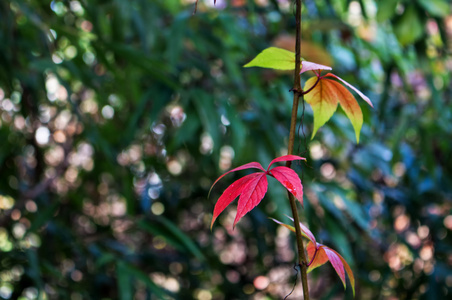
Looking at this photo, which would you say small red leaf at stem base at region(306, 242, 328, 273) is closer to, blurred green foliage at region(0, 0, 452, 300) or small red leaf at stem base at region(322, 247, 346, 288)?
small red leaf at stem base at region(322, 247, 346, 288)

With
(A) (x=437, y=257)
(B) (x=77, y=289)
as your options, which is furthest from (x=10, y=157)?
(A) (x=437, y=257)

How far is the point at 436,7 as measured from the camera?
2.09 ft

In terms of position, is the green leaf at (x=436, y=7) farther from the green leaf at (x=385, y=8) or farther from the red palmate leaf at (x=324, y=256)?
the red palmate leaf at (x=324, y=256)

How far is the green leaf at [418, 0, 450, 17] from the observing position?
635mm

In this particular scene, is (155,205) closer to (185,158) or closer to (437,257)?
(185,158)

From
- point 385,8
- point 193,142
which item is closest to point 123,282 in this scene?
point 193,142

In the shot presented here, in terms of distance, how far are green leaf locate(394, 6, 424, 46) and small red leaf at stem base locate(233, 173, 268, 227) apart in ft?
1.76

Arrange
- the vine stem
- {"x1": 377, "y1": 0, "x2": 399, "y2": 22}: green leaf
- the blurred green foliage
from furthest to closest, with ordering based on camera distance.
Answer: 1. the blurred green foliage
2. {"x1": 377, "y1": 0, "x2": 399, "y2": 22}: green leaf
3. the vine stem

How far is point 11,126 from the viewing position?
0.94 m

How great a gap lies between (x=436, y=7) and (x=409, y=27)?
0.13 feet

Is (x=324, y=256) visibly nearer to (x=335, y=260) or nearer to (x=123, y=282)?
(x=335, y=260)

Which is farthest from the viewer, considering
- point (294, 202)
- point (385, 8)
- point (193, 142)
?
point (193, 142)

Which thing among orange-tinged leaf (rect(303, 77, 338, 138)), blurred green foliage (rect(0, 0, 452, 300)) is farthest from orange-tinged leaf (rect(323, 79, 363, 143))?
blurred green foliage (rect(0, 0, 452, 300))

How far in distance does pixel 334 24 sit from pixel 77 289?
22.6 inches
